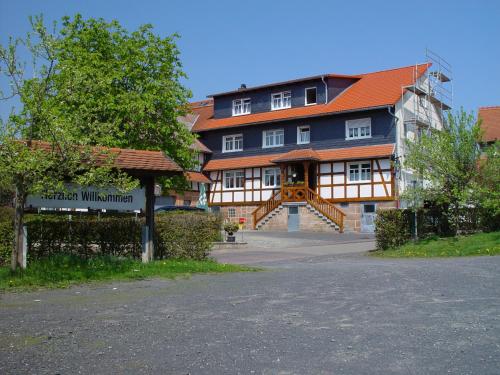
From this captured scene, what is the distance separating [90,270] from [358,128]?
3118cm

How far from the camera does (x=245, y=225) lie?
4500 centimetres

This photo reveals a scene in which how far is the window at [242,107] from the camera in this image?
49.6m

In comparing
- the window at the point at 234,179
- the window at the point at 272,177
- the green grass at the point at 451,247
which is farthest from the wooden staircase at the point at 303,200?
the green grass at the point at 451,247

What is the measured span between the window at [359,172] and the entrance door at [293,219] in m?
4.43

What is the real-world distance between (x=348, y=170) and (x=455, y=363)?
3654 centimetres

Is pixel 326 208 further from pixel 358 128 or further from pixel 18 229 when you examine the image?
pixel 18 229

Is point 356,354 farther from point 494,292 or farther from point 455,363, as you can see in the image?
point 494,292

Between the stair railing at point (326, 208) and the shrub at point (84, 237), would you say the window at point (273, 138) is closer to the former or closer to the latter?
the stair railing at point (326, 208)

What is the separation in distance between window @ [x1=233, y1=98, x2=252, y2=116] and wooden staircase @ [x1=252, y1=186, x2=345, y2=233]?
9.01 meters

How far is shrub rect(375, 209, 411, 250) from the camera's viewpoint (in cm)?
2266

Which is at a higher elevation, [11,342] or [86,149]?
[86,149]

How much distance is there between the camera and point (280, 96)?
157 ft

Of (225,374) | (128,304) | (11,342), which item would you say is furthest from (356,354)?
(128,304)

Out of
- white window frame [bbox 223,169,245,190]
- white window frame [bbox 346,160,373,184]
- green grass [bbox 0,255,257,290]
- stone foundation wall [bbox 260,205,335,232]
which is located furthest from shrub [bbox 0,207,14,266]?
white window frame [bbox 223,169,245,190]
